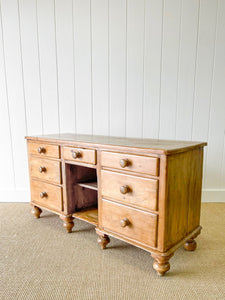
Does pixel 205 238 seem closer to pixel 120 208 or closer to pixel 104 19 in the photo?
pixel 120 208

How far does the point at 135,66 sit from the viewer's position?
2.41 metres

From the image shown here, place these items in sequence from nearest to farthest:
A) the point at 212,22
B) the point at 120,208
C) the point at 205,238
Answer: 1. the point at 120,208
2. the point at 205,238
3. the point at 212,22

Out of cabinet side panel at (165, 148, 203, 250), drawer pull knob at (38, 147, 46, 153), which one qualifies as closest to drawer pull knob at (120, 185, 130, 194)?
cabinet side panel at (165, 148, 203, 250)

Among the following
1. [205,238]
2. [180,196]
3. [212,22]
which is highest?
[212,22]

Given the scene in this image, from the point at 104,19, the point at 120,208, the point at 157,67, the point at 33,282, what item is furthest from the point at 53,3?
the point at 33,282

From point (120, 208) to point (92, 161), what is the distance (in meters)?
0.36

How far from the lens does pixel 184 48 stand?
235 cm

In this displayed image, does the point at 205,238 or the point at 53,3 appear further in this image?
the point at 53,3

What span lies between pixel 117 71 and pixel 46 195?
1364 millimetres

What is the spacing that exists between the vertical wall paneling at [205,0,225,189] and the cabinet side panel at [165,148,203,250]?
0.97 metres

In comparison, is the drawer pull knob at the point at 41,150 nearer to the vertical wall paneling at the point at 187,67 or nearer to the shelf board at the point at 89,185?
the shelf board at the point at 89,185

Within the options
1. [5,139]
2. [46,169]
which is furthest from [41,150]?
[5,139]

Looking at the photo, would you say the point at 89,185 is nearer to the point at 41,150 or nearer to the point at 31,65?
the point at 41,150

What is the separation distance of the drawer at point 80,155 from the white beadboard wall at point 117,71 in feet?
2.52
